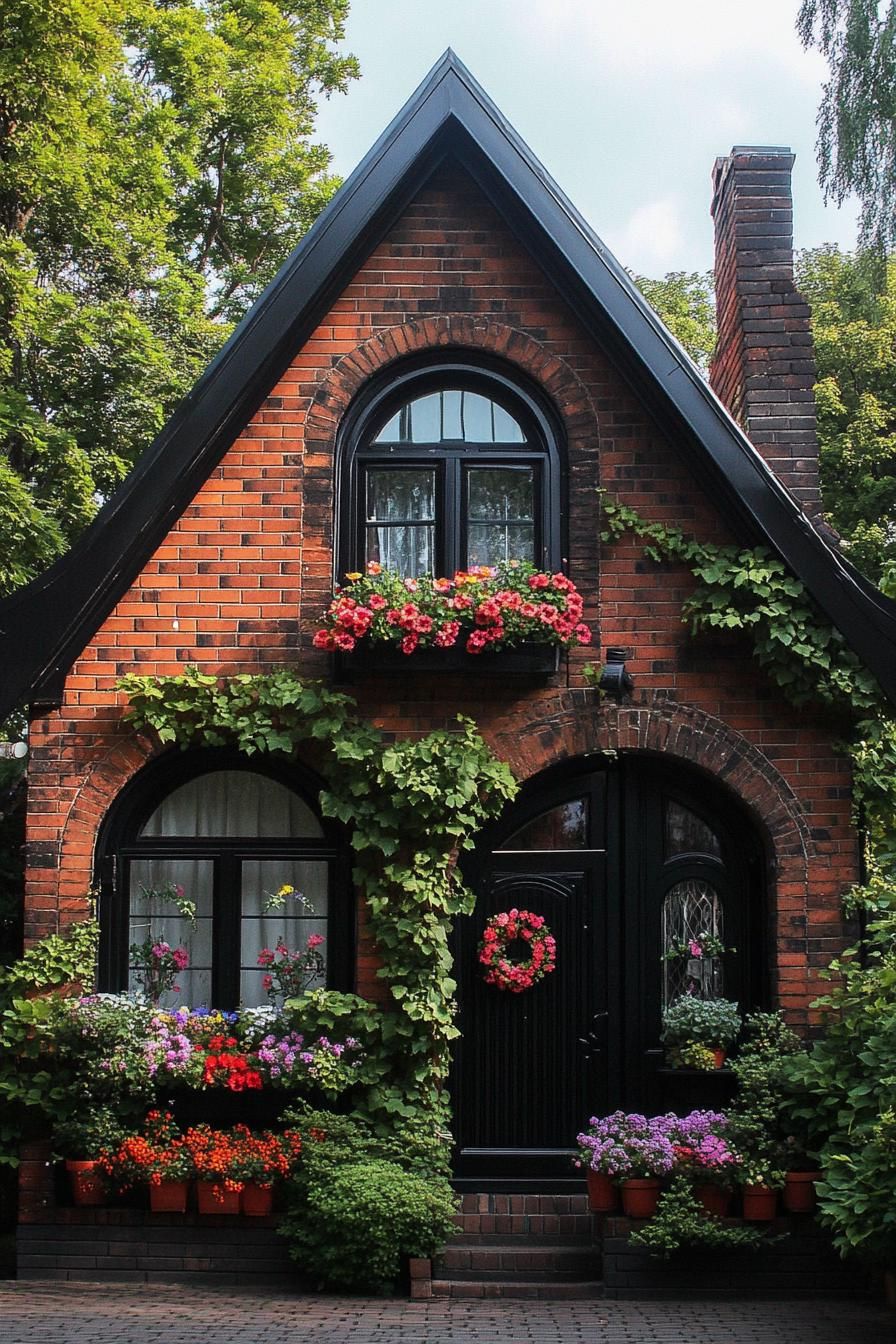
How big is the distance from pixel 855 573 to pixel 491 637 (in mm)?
2238

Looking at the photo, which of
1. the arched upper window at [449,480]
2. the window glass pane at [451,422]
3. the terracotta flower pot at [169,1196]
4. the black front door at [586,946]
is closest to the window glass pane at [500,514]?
the arched upper window at [449,480]

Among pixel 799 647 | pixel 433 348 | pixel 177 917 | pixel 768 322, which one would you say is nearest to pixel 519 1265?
pixel 177 917

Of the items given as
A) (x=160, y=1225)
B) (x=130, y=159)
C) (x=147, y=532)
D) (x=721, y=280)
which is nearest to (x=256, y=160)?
(x=130, y=159)

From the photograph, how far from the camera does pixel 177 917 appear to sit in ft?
31.2

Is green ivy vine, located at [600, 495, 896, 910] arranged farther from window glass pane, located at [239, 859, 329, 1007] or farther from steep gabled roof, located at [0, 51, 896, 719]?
window glass pane, located at [239, 859, 329, 1007]

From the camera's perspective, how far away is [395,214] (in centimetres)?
971

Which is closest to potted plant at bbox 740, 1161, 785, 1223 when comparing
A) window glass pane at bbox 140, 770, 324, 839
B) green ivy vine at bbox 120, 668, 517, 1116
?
green ivy vine at bbox 120, 668, 517, 1116

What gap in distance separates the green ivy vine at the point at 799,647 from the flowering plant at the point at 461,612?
32.1 inches

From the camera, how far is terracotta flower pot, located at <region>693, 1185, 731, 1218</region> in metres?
8.37

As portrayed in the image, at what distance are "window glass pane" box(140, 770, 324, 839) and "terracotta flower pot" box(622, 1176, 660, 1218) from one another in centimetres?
290

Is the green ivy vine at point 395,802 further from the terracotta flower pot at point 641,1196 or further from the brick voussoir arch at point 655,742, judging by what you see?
the terracotta flower pot at point 641,1196

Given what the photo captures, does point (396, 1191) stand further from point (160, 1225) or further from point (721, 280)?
point (721, 280)

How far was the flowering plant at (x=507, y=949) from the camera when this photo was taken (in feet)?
30.2

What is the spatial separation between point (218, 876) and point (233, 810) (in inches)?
17.0
